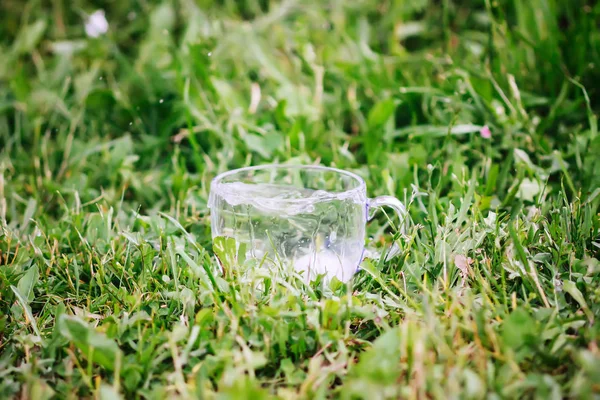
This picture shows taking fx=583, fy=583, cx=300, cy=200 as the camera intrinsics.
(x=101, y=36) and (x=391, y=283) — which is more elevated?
(x=101, y=36)

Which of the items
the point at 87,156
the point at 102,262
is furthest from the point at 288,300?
the point at 87,156

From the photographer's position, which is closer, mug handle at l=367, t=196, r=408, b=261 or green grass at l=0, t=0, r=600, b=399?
green grass at l=0, t=0, r=600, b=399

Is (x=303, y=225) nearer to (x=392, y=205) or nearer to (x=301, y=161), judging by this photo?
(x=392, y=205)

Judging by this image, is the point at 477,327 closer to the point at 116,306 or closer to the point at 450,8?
the point at 116,306

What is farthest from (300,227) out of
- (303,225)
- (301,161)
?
(301,161)
